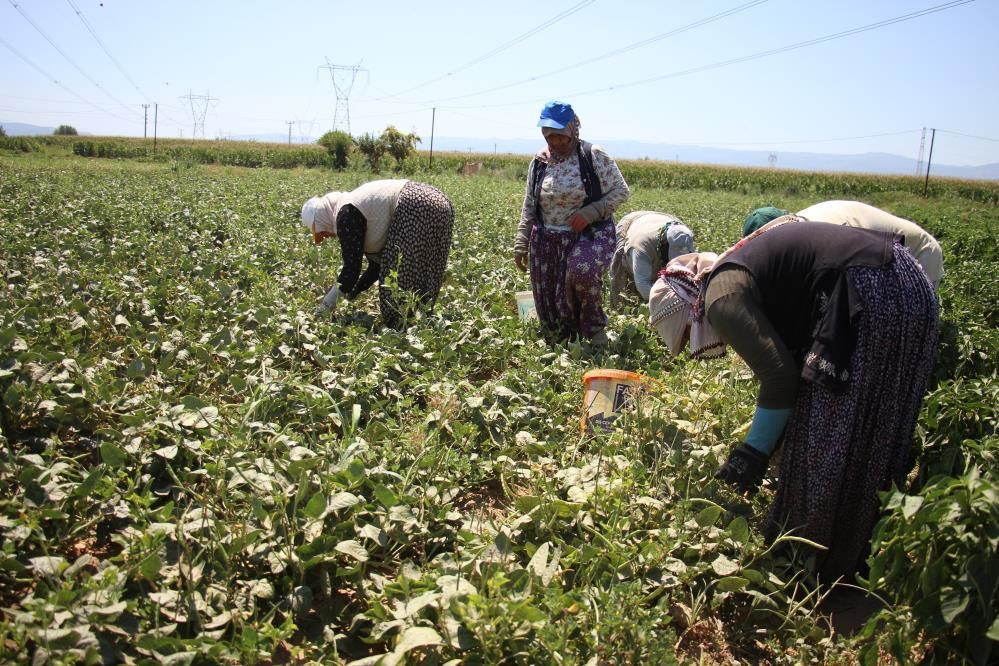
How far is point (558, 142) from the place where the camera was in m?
4.11

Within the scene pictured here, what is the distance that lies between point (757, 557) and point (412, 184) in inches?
111

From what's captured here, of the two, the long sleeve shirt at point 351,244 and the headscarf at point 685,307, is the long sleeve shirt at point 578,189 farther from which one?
the headscarf at point 685,307

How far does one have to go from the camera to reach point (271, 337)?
12.1 ft

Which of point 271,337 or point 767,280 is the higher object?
point 767,280

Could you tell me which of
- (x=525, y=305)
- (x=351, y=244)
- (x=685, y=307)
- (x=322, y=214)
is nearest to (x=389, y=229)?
(x=351, y=244)

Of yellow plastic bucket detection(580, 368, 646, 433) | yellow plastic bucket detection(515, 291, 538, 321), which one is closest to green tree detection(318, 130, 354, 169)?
yellow plastic bucket detection(515, 291, 538, 321)

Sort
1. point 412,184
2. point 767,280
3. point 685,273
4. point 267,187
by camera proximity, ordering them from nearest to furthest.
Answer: point 767,280, point 685,273, point 412,184, point 267,187

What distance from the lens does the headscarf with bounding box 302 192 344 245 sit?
4.18 metres

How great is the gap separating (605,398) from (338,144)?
30.1m

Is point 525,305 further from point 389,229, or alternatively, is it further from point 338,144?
point 338,144

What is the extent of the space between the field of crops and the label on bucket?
0.13 metres

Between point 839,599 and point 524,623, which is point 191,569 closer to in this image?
point 524,623

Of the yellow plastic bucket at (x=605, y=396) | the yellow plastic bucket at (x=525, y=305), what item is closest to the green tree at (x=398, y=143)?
the yellow plastic bucket at (x=525, y=305)

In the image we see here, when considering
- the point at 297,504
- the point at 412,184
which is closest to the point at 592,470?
the point at 297,504
